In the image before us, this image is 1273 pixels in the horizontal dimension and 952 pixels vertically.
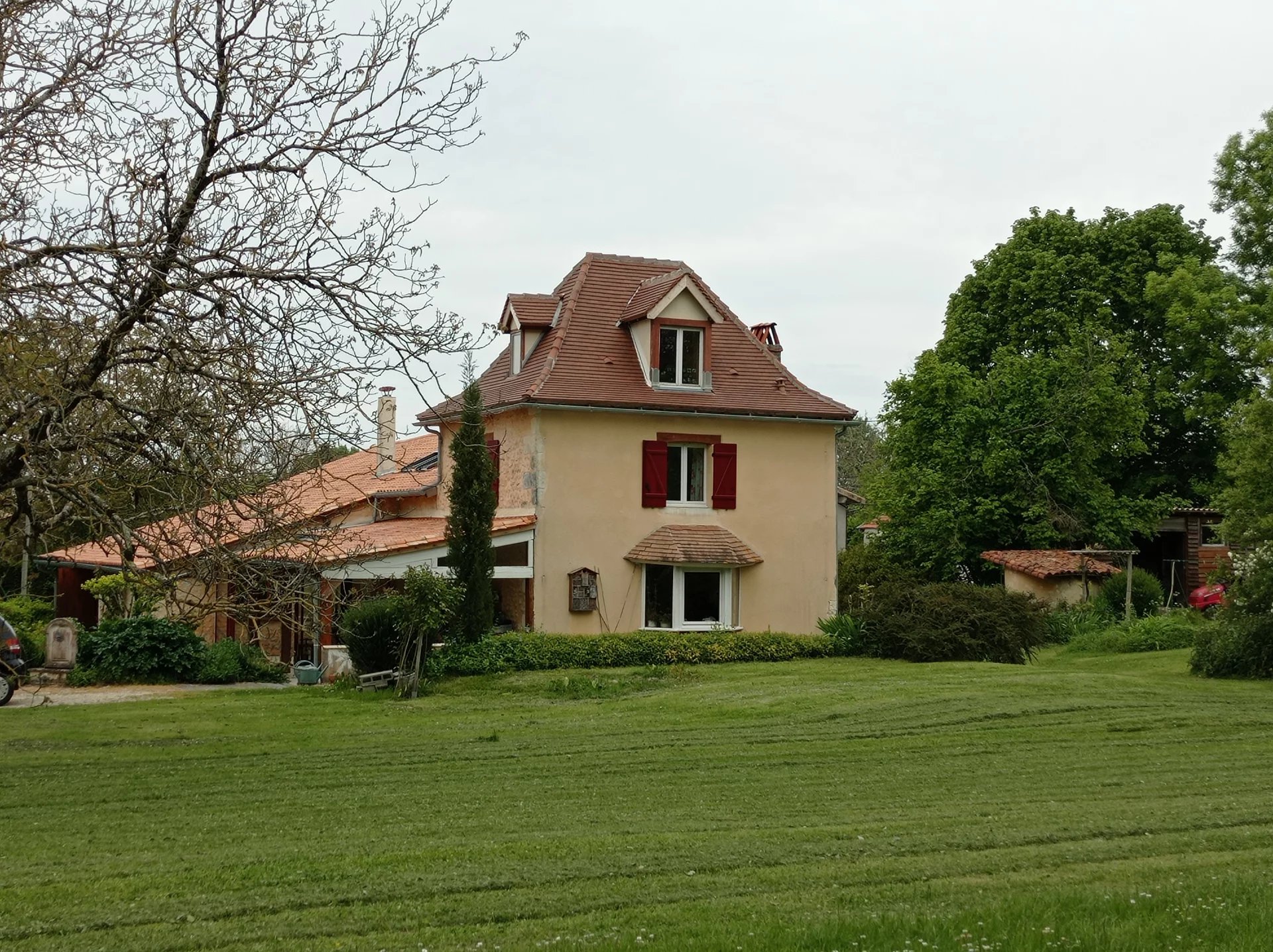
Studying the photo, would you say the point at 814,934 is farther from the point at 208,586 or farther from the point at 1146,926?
the point at 208,586

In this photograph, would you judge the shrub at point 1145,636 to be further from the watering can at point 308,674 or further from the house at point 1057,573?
the watering can at point 308,674

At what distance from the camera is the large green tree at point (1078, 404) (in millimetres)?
39062

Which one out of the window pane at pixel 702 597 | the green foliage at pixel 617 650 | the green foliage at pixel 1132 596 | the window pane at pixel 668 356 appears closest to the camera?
the green foliage at pixel 617 650

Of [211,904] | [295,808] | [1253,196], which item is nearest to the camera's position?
[211,904]

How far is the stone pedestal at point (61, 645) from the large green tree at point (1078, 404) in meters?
23.3

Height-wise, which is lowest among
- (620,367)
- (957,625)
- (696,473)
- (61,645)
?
(61,645)

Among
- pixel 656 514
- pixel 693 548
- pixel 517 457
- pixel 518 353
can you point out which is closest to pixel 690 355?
pixel 656 514

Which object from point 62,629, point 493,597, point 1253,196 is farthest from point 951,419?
point 62,629

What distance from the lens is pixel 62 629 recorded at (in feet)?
89.4

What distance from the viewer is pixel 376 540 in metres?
28.6

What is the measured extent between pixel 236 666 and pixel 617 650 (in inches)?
305

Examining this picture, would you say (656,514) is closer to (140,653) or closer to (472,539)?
(472,539)

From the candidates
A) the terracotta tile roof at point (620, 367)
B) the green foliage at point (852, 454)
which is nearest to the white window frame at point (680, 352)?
the terracotta tile roof at point (620, 367)

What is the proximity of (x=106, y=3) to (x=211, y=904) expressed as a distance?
7174 mm
